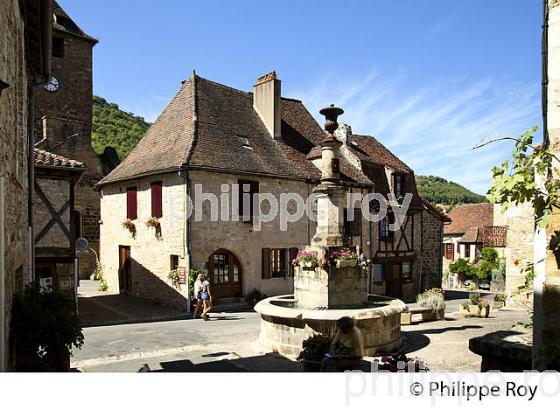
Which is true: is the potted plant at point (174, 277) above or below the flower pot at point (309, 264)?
below

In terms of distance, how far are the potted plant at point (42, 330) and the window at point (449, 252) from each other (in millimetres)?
27817

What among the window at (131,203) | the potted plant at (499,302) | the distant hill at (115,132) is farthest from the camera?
the distant hill at (115,132)

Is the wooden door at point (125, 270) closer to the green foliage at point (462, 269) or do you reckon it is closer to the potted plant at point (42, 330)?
the potted plant at point (42, 330)

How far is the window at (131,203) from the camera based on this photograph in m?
15.6

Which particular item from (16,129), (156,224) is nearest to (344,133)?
(156,224)

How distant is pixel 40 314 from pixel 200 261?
840 centimetres

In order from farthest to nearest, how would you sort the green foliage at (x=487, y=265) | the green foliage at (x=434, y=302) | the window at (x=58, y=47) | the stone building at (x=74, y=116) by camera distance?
the green foliage at (x=487, y=265) → the window at (x=58, y=47) → the stone building at (x=74, y=116) → the green foliage at (x=434, y=302)

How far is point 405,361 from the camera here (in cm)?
414

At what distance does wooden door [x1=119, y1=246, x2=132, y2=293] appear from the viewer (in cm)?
1623

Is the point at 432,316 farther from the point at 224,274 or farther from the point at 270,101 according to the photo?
the point at 270,101

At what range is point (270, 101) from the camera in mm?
17594

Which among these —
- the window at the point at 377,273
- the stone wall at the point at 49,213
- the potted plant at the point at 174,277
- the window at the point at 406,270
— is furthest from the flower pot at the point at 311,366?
the window at the point at 406,270

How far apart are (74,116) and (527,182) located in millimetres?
20926
